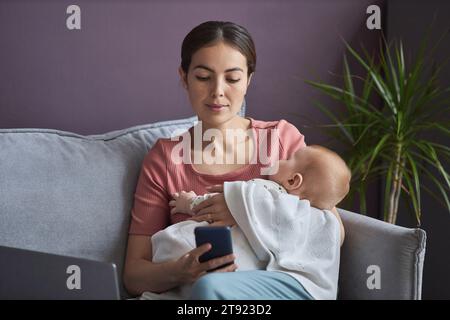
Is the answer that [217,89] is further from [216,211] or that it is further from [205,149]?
[216,211]

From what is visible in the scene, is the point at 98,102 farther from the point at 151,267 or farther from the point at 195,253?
the point at 195,253

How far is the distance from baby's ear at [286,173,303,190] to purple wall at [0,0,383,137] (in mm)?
828

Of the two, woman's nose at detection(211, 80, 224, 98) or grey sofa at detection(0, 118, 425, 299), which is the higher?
woman's nose at detection(211, 80, 224, 98)

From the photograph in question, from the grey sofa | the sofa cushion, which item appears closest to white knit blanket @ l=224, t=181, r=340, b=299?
the grey sofa

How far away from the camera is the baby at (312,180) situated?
1.88 meters

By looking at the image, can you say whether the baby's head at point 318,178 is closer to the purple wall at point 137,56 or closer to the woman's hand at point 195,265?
the woman's hand at point 195,265

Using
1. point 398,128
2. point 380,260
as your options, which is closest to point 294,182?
point 380,260

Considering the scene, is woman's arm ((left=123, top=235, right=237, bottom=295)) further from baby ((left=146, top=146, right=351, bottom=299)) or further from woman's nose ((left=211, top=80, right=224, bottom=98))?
woman's nose ((left=211, top=80, right=224, bottom=98))

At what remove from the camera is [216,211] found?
1827 mm

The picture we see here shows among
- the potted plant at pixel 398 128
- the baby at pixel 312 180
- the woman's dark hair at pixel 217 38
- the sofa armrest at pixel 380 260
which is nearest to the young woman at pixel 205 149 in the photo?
the woman's dark hair at pixel 217 38

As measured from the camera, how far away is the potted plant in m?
2.43

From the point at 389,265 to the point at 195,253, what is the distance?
0.52 metres

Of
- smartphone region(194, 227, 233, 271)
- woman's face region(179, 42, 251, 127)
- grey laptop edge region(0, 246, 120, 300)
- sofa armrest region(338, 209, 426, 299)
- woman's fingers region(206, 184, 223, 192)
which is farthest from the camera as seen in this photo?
woman's face region(179, 42, 251, 127)

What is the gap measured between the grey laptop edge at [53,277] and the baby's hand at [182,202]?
52 cm
